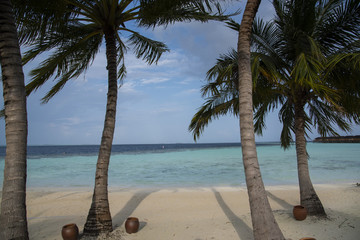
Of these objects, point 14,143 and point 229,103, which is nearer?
point 14,143

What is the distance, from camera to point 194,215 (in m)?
7.73

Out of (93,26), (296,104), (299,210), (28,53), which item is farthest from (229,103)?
(28,53)

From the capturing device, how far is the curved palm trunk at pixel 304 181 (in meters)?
6.53

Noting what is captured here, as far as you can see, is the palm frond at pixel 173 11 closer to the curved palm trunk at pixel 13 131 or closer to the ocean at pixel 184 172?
the curved palm trunk at pixel 13 131

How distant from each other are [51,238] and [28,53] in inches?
184

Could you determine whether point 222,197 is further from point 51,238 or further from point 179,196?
point 51,238

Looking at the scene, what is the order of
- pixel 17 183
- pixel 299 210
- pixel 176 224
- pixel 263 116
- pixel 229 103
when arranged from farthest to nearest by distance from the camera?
pixel 263 116
pixel 229 103
pixel 176 224
pixel 299 210
pixel 17 183

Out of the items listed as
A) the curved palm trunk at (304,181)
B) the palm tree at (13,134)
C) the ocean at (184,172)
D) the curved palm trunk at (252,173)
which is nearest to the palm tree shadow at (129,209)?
the curved palm trunk at (252,173)

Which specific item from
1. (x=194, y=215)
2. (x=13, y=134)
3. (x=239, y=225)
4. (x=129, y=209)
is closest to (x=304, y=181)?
(x=239, y=225)

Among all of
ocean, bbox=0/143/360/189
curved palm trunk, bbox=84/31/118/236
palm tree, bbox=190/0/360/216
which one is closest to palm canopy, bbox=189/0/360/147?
palm tree, bbox=190/0/360/216

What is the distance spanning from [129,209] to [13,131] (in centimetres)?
670

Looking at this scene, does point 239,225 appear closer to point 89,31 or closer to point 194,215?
point 194,215

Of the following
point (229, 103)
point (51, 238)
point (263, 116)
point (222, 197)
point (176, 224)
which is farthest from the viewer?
point (222, 197)

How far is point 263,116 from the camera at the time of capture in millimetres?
9328
